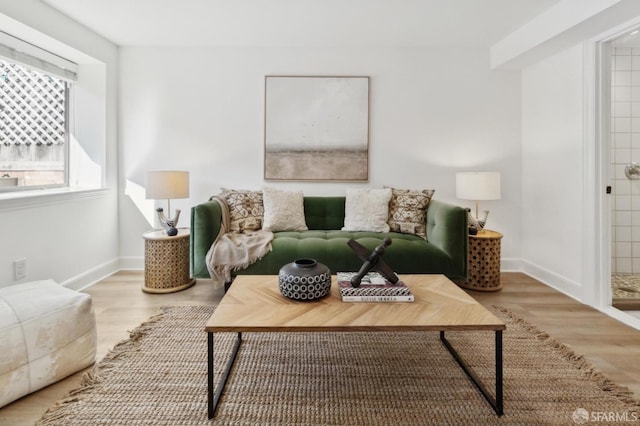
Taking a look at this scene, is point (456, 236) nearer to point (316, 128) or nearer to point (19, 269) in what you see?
point (316, 128)

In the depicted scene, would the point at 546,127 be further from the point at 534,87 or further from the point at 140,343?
the point at 140,343

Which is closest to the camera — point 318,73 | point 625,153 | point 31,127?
point 31,127

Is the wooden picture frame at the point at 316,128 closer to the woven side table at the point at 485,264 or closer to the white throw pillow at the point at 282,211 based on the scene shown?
the white throw pillow at the point at 282,211

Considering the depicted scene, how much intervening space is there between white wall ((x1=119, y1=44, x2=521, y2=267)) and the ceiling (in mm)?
162

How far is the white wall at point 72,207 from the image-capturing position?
240cm

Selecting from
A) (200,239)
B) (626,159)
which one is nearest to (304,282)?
(200,239)

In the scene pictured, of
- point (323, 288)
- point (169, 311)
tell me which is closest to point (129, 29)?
point (169, 311)

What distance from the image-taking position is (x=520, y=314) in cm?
249

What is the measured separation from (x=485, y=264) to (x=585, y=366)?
1.27 meters

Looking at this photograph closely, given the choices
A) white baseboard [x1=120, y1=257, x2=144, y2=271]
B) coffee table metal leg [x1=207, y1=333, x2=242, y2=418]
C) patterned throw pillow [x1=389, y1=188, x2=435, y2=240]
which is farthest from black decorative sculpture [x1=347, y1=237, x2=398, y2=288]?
white baseboard [x1=120, y1=257, x2=144, y2=271]

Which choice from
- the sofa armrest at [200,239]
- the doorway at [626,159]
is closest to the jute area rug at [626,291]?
the doorway at [626,159]

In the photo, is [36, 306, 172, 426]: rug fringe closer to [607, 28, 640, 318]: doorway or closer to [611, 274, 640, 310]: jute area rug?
[611, 274, 640, 310]: jute area rug

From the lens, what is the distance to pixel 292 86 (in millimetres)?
3586

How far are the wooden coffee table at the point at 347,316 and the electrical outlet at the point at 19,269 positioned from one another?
1.78 metres
